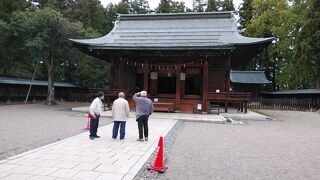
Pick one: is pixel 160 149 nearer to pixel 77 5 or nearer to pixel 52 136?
pixel 52 136

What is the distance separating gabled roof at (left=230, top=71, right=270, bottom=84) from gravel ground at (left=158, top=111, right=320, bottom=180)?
1065 inches

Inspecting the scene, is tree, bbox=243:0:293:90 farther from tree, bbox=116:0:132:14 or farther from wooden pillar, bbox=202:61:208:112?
tree, bbox=116:0:132:14

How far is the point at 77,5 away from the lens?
3875 centimetres

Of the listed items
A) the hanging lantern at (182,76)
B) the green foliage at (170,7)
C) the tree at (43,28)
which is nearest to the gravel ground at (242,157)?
the hanging lantern at (182,76)

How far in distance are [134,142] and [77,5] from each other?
34.8 meters

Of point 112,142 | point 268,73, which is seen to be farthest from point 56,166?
point 268,73

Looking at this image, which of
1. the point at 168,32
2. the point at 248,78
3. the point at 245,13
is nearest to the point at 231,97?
the point at 168,32

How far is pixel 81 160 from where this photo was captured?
245 inches

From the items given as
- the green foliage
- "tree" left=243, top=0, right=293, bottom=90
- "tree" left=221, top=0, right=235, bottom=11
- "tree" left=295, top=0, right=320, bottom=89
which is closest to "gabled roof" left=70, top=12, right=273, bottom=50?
"tree" left=295, top=0, right=320, bottom=89

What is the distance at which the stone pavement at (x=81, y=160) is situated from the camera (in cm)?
521

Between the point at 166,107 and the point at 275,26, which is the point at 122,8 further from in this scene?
the point at 166,107

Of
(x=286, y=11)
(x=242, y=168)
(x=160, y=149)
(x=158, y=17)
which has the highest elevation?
(x=286, y=11)

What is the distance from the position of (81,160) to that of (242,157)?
4076 millimetres

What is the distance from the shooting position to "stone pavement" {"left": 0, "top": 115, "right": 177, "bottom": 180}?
521 cm
